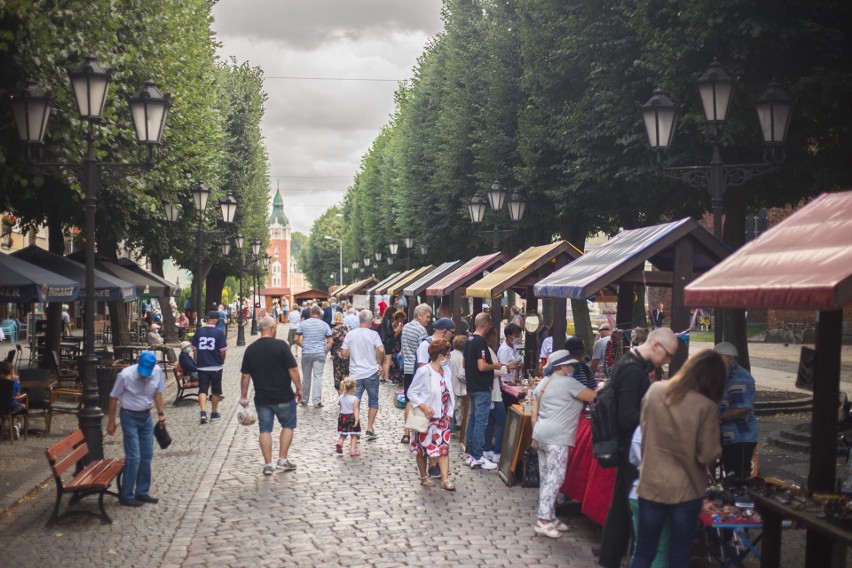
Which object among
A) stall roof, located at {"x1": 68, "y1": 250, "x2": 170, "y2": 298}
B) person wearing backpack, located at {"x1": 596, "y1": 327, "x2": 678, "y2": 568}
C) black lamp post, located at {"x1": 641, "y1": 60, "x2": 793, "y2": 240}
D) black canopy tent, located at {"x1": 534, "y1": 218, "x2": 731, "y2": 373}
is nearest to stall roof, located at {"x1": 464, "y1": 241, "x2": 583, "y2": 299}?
black lamp post, located at {"x1": 641, "y1": 60, "x2": 793, "y2": 240}

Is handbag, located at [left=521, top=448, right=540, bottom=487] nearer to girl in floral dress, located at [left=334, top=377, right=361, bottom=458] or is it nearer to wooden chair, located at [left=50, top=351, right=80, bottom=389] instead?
girl in floral dress, located at [left=334, top=377, right=361, bottom=458]

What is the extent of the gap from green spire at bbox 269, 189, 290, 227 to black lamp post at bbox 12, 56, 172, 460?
178606 millimetres

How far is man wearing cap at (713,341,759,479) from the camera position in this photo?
8789 mm

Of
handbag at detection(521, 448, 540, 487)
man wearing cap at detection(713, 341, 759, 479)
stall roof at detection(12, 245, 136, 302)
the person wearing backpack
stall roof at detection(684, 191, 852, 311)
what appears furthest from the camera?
stall roof at detection(12, 245, 136, 302)

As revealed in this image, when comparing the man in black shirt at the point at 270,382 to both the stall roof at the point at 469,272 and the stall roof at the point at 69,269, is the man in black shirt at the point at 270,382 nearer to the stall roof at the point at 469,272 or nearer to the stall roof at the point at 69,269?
the stall roof at the point at 69,269

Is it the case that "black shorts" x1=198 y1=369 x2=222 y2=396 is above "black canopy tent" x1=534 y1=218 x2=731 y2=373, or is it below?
below

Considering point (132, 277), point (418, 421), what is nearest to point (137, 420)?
point (418, 421)

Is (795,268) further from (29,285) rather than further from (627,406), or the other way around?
(29,285)

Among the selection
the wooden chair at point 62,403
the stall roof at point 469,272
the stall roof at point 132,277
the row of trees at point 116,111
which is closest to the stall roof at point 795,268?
the row of trees at point 116,111

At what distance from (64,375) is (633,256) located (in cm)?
1224

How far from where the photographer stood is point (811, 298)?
198 inches

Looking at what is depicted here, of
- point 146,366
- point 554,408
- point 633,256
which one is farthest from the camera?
point 146,366

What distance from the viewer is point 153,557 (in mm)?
7660

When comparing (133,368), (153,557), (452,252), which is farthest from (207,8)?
(153,557)
